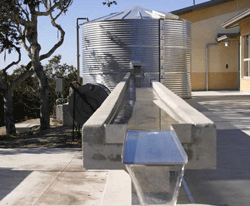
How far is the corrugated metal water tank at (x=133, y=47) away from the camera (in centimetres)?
2234

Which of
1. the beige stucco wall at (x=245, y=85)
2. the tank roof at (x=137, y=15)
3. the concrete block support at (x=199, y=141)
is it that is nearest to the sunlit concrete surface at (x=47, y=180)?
the concrete block support at (x=199, y=141)

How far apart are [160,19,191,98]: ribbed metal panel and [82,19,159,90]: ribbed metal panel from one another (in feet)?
1.43

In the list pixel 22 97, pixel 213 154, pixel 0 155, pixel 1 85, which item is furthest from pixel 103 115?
pixel 22 97

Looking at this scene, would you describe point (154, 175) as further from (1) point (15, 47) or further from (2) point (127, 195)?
(1) point (15, 47)

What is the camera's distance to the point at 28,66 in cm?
2038

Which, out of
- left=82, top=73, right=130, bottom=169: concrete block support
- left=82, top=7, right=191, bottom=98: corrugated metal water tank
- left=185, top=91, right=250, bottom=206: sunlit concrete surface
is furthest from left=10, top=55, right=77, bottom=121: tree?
left=82, top=73, right=130, bottom=169: concrete block support

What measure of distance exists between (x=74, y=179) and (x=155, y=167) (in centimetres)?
441

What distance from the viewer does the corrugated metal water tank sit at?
73.3 feet

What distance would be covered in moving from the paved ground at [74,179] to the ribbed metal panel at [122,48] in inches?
500

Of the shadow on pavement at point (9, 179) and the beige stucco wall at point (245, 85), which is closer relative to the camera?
the shadow on pavement at point (9, 179)

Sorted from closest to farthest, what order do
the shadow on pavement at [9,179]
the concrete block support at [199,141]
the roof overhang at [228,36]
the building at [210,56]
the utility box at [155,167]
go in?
1. the utility box at [155,167]
2. the concrete block support at [199,141]
3. the shadow on pavement at [9,179]
4. the roof overhang at [228,36]
5. the building at [210,56]

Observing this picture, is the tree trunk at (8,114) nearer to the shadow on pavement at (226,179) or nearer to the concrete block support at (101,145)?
the shadow on pavement at (226,179)

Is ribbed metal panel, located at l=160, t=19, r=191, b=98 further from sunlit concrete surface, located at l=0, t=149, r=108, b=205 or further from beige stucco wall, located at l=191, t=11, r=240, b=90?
sunlit concrete surface, located at l=0, t=149, r=108, b=205

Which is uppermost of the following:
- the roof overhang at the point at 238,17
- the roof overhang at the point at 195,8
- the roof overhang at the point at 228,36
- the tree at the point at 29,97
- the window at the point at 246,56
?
the roof overhang at the point at 195,8
